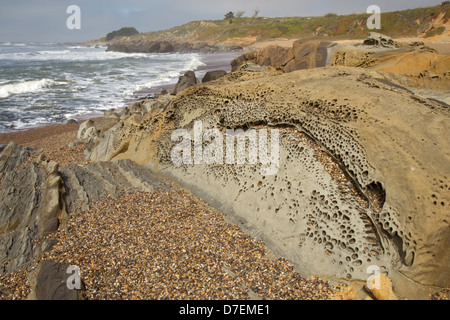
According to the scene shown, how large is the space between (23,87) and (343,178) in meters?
22.4

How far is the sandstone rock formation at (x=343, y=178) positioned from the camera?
3.11m

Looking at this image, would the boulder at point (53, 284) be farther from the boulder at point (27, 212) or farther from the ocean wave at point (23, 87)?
the ocean wave at point (23, 87)

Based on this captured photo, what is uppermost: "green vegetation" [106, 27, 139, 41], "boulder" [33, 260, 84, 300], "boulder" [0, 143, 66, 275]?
"green vegetation" [106, 27, 139, 41]

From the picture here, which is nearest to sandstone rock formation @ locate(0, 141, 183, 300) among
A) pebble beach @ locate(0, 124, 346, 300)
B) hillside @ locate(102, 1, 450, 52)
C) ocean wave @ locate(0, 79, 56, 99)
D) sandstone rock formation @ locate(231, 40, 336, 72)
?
pebble beach @ locate(0, 124, 346, 300)

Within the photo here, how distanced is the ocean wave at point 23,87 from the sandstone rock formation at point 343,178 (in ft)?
61.1

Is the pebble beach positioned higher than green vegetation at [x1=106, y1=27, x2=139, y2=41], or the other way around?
green vegetation at [x1=106, y1=27, x2=139, y2=41]

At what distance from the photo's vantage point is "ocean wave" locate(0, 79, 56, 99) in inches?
743

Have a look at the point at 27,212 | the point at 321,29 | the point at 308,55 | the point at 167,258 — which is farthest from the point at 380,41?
the point at 321,29

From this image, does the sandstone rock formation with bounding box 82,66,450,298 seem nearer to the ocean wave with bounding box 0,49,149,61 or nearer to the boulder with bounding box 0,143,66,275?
the boulder with bounding box 0,143,66,275

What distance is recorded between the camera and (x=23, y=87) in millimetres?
20188

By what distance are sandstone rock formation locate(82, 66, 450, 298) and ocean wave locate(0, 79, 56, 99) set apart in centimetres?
1862

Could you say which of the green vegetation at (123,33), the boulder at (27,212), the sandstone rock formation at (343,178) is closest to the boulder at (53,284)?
the boulder at (27,212)
